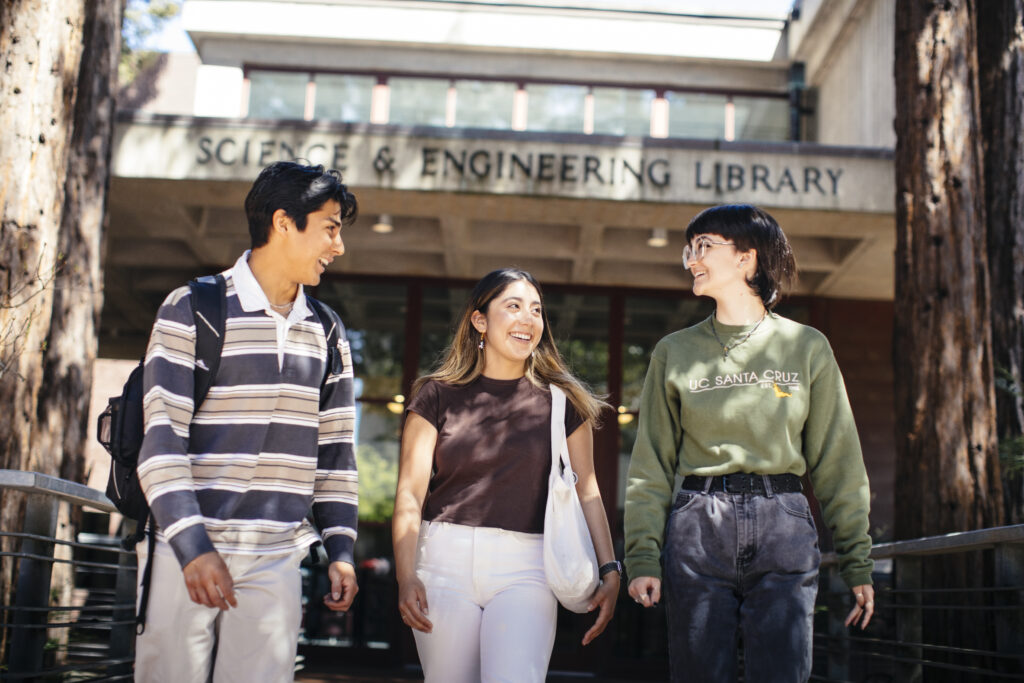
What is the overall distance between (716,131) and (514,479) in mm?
11729

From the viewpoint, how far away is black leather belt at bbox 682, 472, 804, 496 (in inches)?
124

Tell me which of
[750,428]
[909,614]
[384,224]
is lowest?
[909,614]

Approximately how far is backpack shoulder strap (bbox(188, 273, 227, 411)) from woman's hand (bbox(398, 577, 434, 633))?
880mm

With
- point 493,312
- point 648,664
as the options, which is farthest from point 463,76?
point 493,312

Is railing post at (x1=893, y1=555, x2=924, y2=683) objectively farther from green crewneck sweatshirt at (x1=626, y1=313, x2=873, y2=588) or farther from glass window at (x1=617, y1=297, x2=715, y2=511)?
glass window at (x1=617, y1=297, x2=715, y2=511)

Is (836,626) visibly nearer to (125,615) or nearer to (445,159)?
(125,615)

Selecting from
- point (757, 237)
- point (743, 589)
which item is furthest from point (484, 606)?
point (757, 237)

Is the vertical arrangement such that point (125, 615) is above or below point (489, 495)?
below

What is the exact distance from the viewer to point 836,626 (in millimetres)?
6184

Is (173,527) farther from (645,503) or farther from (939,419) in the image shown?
(939,419)

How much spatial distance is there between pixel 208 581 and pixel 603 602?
1.32m

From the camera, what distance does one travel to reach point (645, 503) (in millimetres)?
3289

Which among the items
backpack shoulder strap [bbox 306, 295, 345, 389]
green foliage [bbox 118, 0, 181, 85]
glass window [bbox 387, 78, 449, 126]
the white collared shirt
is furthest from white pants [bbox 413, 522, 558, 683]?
green foliage [bbox 118, 0, 181, 85]

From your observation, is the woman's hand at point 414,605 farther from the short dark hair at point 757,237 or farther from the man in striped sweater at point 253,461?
the short dark hair at point 757,237
